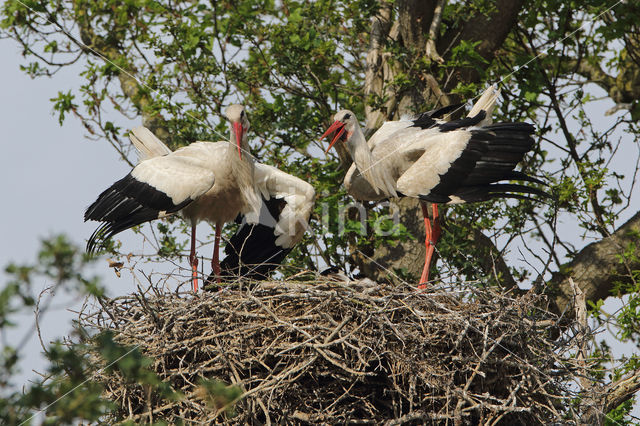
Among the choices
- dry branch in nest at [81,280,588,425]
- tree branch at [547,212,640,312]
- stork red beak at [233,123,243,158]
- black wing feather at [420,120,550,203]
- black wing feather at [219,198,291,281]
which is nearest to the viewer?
dry branch in nest at [81,280,588,425]

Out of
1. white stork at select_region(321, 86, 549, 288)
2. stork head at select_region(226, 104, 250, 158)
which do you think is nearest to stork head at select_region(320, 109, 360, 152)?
white stork at select_region(321, 86, 549, 288)

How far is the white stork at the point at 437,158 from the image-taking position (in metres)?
6.71

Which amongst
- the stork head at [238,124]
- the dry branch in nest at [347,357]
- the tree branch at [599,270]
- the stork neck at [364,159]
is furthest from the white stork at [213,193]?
the tree branch at [599,270]

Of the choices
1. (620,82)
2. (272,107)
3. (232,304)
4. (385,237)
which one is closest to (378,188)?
(385,237)

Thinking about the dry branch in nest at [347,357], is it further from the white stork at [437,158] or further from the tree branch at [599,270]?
the tree branch at [599,270]

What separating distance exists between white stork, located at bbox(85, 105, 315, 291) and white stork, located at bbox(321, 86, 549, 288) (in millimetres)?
544

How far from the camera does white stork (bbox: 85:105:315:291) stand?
676 centimetres

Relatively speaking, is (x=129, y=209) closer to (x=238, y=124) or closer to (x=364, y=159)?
(x=238, y=124)

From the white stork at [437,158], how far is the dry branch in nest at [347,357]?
1.34 metres

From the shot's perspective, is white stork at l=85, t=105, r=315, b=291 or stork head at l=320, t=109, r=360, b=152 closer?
white stork at l=85, t=105, r=315, b=291

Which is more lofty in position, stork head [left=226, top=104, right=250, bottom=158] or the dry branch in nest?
stork head [left=226, top=104, right=250, bottom=158]

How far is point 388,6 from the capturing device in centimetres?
878

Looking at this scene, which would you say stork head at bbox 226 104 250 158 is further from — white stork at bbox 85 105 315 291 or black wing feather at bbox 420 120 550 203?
black wing feather at bbox 420 120 550 203

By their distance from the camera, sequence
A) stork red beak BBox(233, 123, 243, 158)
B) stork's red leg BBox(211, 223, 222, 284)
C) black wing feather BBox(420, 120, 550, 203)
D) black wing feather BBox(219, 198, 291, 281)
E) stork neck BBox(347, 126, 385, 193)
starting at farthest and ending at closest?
1. stork's red leg BBox(211, 223, 222, 284)
2. black wing feather BBox(219, 198, 291, 281)
3. stork neck BBox(347, 126, 385, 193)
4. stork red beak BBox(233, 123, 243, 158)
5. black wing feather BBox(420, 120, 550, 203)
